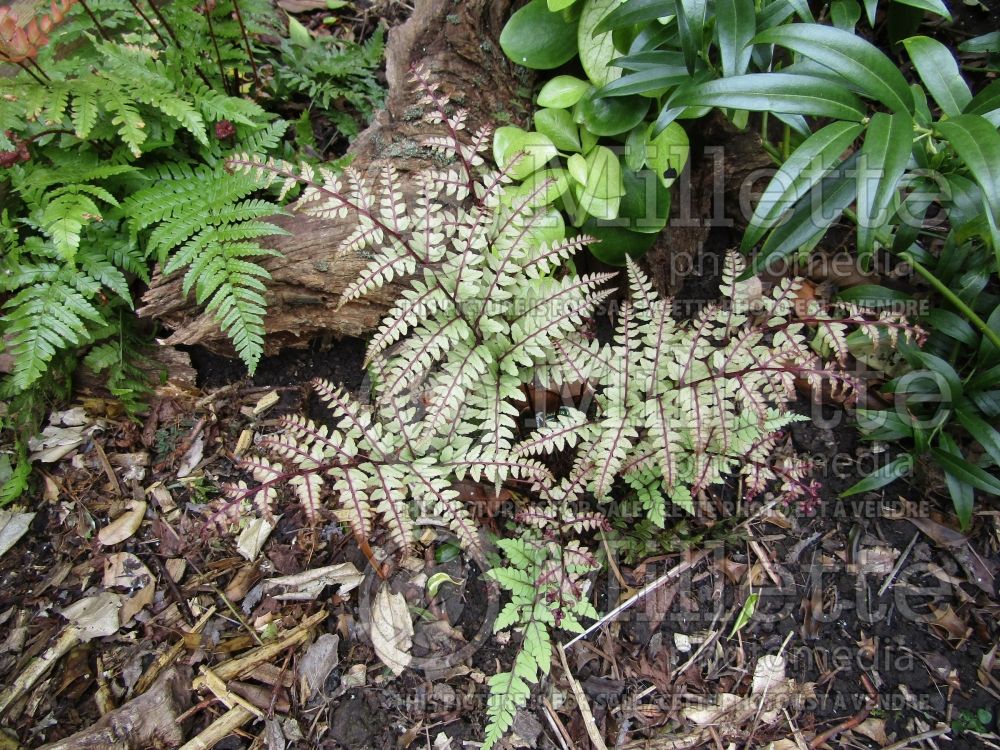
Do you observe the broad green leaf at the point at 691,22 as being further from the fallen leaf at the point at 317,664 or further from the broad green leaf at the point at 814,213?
the fallen leaf at the point at 317,664

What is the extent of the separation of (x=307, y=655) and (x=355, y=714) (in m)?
0.28

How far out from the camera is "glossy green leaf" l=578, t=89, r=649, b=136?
8.25 ft

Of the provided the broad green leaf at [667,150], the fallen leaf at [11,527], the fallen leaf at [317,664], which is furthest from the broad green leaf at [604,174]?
the fallen leaf at [11,527]

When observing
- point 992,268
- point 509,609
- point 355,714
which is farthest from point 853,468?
point 355,714

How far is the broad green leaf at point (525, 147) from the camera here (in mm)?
2463

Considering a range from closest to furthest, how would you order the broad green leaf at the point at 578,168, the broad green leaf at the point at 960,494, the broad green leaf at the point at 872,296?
the broad green leaf at the point at 960,494 < the broad green leaf at the point at 578,168 < the broad green leaf at the point at 872,296

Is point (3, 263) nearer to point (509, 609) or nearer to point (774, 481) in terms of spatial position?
point (509, 609)

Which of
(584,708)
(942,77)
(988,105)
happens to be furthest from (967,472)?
(584,708)

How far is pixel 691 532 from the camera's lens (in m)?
2.52

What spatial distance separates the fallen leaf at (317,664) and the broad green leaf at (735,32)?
239 cm

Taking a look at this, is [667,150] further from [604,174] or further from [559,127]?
[559,127]

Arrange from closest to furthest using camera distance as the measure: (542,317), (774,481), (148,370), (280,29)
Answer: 1. (542,317)
2. (774,481)
3. (148,370)
4. (280,29)

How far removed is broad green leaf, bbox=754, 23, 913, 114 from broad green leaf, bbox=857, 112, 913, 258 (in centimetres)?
14

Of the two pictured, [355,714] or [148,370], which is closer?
[355,714]
